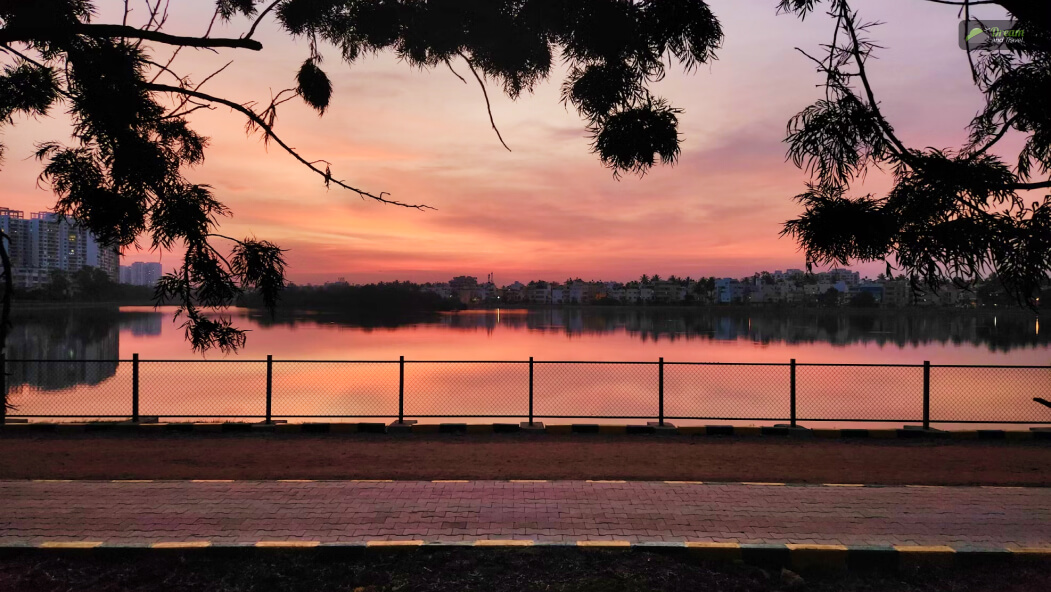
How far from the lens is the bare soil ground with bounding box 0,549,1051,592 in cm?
512

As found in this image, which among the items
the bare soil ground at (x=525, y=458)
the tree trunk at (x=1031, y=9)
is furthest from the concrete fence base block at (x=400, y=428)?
the tree trunk at (x=1031, y=9)

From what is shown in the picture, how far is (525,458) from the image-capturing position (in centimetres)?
1012

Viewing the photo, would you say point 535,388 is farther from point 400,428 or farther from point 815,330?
point 815,330

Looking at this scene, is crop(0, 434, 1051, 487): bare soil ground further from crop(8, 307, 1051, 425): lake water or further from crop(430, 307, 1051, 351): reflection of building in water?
crop(430, 307, 1051, 351): reflection of building in water

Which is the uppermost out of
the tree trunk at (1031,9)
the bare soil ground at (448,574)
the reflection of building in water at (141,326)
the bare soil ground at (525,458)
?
the tree trunk at (1031,9)

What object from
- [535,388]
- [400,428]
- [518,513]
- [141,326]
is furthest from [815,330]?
[141,326]

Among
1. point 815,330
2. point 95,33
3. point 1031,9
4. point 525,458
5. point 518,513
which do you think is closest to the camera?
point 1031,9

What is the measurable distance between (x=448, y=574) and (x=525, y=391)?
23.6m

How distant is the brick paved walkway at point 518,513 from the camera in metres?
6.00

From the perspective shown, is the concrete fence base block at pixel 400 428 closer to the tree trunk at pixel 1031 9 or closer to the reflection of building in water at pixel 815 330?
the tree trunk at pixel 1031 9

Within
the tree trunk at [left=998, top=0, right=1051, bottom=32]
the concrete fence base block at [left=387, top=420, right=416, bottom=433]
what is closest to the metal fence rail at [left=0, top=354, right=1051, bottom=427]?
the concrete fence base block at [left=387, top=420, right=416, bottom=433]

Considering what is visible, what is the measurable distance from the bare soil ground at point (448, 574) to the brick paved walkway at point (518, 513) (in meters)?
0.26

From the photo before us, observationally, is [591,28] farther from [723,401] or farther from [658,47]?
[723,401]

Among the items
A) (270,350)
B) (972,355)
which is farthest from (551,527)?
(972,355)
